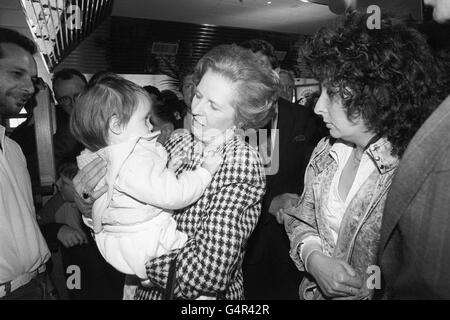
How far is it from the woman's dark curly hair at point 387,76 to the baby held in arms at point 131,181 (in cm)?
54

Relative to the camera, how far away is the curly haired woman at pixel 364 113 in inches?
→ 43.0

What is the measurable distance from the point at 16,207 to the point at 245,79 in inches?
49.3

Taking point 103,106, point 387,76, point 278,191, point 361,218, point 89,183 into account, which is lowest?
point 278,191

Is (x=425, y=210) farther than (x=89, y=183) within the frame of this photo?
No

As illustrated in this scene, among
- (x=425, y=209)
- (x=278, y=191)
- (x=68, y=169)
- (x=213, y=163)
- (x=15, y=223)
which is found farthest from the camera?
(x=68, y=169)

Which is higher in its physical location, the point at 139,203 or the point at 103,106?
the point at 103,106

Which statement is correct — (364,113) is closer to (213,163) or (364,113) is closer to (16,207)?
(213,163)

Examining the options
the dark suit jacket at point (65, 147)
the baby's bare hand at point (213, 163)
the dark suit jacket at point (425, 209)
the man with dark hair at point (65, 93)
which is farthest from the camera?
the man with dark hair at point (65, 93)

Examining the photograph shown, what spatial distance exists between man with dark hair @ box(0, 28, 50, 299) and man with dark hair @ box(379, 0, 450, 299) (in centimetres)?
156

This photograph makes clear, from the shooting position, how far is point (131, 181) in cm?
105

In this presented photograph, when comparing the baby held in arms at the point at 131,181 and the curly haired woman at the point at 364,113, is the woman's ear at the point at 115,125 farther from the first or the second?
the curly haired woman at the point at 364,113

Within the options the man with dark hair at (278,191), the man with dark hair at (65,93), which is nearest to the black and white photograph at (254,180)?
the man with dark hair at (278,191)

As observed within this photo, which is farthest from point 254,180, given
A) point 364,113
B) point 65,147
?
point 65,147

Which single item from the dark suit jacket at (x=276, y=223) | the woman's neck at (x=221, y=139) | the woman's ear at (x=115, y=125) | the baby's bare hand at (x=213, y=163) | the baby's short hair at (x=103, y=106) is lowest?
the dark suit jacket at (x=276, y=223)
